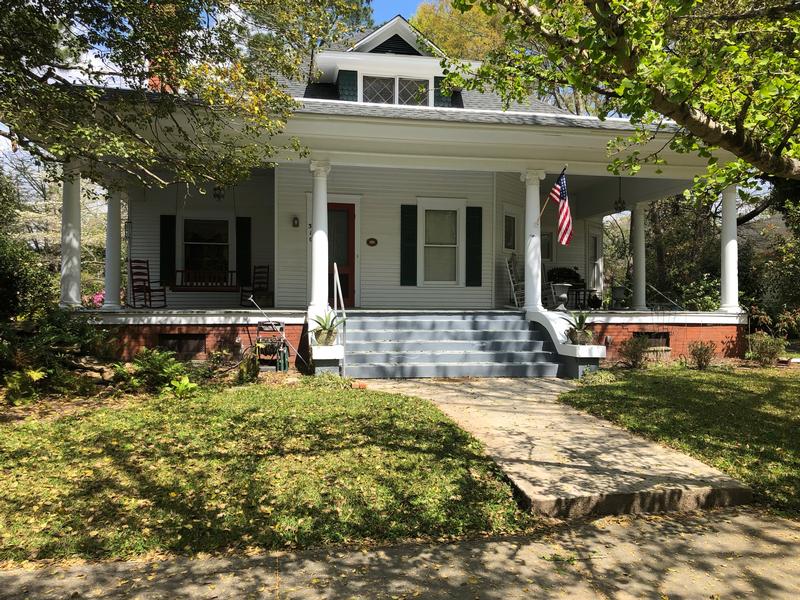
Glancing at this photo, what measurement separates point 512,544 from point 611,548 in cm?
Answer: 55

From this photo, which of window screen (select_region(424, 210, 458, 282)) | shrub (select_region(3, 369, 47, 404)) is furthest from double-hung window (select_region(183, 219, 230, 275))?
shrub (select_region(3, 369, 47, 404))

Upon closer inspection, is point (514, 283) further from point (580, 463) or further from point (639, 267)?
point (580, 463)

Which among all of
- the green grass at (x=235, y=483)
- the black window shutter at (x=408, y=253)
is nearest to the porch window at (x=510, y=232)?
the black window shutter at (x=408, y=253)

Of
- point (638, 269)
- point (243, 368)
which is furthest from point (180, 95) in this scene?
point (638, 269)

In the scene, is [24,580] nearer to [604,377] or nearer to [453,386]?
[453,386]

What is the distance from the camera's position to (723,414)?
584 centimetres

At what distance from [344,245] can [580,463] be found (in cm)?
777

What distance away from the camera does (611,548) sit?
3.01 metres

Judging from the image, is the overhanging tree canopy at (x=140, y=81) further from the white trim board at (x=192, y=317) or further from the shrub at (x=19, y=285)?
the shrub at (x=19, y=285)

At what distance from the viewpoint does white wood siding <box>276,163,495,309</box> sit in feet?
34.9

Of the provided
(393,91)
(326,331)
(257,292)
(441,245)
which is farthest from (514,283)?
(257,292)

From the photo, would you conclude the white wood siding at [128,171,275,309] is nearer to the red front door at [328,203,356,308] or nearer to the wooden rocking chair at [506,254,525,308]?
the red front door at [328,203,356,308]

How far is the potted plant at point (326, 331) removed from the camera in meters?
7.73

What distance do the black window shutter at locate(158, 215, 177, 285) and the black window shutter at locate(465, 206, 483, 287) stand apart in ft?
20.3
